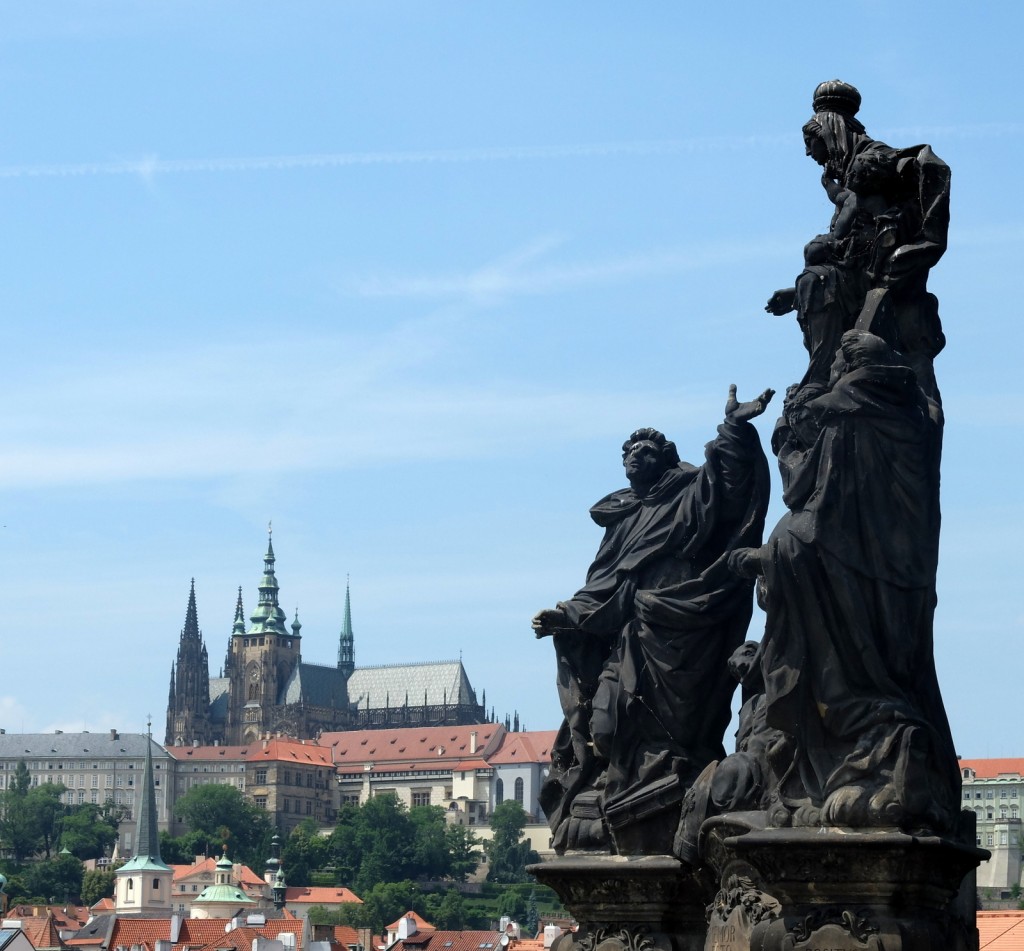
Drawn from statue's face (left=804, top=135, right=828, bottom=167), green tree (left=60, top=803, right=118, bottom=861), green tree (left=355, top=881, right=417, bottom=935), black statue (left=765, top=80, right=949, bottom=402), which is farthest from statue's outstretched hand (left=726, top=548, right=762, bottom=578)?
green tree (left=60, top=803, right=118, bottom=861)

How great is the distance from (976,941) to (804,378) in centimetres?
174

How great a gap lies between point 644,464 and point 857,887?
9.80 feet

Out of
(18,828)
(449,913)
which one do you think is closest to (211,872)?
(449,913)

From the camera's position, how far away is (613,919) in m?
8.91

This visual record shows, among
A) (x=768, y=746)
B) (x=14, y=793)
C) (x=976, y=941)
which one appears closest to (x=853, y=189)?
(x=768, y=746)

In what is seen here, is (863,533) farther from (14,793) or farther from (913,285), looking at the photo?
(14,793)

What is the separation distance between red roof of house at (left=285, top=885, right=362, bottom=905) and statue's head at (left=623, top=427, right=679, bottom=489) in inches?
5788

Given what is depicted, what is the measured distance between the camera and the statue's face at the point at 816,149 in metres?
7.68

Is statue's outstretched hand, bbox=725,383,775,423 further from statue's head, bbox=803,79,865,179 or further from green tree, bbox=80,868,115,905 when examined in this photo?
green tree, bbox=80,868,115,905

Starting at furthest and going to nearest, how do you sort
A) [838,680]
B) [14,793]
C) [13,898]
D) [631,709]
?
[14,793] < [13,898] < [631,709] < [838,680]

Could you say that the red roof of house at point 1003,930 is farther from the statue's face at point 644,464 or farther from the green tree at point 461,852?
the green tree at point 461,852

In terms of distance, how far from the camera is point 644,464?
30.8 ft

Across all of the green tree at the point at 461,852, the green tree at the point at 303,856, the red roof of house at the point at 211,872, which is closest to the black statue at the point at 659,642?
the red roof of house at the point at 211,872

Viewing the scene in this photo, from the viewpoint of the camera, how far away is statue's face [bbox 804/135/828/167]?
25.2 feet
